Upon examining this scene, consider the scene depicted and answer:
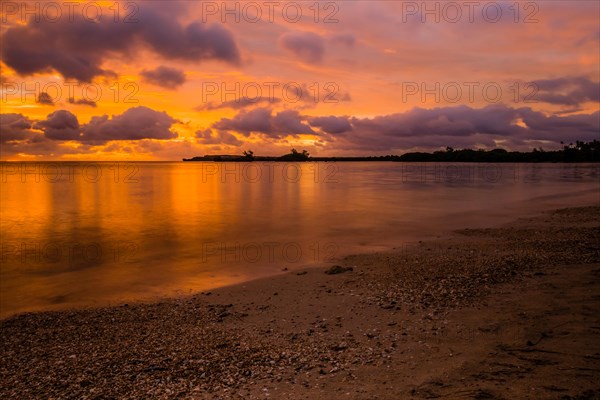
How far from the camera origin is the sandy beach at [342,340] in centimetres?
689

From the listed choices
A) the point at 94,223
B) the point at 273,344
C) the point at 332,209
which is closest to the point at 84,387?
the point at 273,344

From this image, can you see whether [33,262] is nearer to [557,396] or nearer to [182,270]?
[182,270]

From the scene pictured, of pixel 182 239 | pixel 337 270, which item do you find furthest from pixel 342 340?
pixel 182 239

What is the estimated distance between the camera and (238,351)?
8.47 m

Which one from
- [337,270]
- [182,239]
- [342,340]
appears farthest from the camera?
[182,239]

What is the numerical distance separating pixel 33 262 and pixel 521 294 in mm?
19592

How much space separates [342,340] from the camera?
346 inches

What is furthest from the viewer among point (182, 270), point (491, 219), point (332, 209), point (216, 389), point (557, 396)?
point (332, 209)

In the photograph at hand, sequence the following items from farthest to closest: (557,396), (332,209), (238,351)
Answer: (332,209) → (238,351) → (557,396)

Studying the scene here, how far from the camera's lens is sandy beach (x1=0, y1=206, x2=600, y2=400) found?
6.89 metres

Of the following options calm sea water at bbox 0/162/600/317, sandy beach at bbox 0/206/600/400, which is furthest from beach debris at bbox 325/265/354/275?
calm sea water at bbox 0/162/600/317

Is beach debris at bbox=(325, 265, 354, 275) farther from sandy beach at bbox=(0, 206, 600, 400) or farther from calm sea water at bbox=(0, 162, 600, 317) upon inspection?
calm sea water at bbox=(0, 162, 600, 317)

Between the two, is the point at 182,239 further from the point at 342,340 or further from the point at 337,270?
the point at 342,340

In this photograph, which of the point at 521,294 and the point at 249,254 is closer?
the point at 521,294
